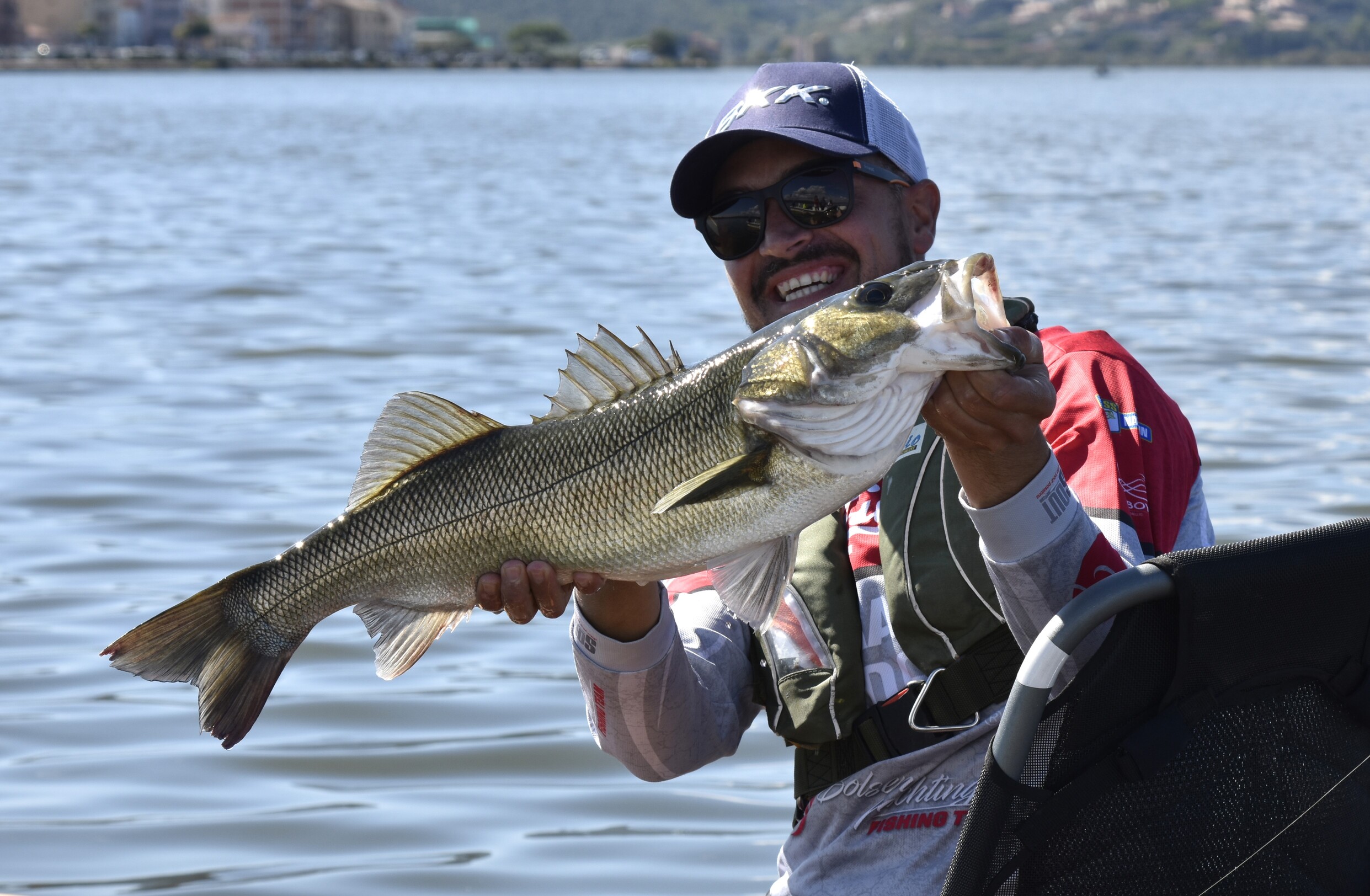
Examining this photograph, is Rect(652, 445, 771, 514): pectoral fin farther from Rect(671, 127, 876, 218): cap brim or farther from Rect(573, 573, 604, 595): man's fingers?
Rect(671, 127, 876, 218): cap brim

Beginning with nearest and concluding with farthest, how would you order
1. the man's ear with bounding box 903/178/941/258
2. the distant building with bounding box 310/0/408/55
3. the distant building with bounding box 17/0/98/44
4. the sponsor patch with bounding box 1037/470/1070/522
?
the sponsor patch with bounding box 1037/470/1070/522
the man's ear with bounding box 903/178/941/258
the distant building with bounding box 17/0/98/44
the distant building with bounding box 310/0/408/55

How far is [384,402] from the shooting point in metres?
10.3

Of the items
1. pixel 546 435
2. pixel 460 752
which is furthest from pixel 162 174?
pixel 546 435

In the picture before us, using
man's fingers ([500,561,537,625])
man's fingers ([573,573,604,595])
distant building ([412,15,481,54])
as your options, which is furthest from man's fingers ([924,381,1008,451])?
distant building ([412,15,481,54])

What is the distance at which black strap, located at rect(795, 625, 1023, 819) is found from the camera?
8.94 ft

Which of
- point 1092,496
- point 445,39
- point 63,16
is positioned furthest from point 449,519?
point 445,39

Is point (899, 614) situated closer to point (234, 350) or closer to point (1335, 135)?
point (234, 350)

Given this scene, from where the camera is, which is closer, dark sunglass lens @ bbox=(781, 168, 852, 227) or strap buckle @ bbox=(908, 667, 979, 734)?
strap buckle @ bbox=(908, 667, 979, 734)

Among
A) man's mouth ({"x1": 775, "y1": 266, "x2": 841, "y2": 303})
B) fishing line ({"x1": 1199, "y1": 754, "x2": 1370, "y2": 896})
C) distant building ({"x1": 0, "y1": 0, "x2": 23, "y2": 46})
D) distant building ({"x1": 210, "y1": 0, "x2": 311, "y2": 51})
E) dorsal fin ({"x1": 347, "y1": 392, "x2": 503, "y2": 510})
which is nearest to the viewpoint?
fishing line ({"x1": 1199, "y1": 754, "x2": 1370, "y2": 896})

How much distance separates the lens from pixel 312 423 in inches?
372

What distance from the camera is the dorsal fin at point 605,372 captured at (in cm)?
278

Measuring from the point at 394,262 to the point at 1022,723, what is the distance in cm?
1560

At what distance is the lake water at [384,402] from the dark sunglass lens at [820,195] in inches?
85.3

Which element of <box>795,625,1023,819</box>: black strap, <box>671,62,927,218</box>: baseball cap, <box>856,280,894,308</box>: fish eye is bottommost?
<box>795,625,1023,819</box>: black strap
